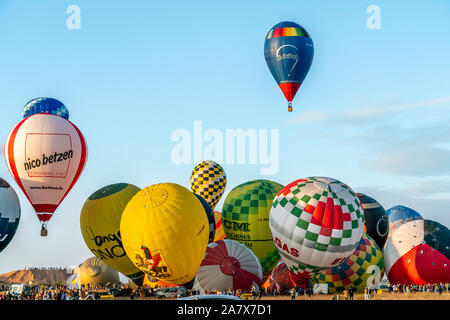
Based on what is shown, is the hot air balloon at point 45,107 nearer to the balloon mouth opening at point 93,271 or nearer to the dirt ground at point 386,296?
the balloon mouth opening at point 93,271

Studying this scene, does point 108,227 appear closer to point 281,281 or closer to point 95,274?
point 95,274

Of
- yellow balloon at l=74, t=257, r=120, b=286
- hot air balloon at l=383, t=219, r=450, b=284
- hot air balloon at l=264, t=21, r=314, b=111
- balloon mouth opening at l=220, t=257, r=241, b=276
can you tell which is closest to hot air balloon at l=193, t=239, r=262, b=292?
balloon mouth opening at l=220, t=257, r=241, b=276

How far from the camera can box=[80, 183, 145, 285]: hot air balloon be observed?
31797 millimetres

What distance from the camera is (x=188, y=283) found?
29.0 meters

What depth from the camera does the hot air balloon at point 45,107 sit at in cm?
4366

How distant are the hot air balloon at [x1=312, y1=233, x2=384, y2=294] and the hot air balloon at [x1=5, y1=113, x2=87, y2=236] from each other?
37.4 feet

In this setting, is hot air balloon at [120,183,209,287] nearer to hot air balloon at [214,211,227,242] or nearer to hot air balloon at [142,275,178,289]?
hot air balloon at [142,275,178,289]

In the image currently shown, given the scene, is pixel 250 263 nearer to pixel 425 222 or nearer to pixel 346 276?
pixel 346 276

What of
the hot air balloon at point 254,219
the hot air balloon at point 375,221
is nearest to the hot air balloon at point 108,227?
the hot air balloon at point 254,219

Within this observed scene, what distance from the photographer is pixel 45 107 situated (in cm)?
4369

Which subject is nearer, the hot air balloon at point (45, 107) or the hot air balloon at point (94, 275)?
the hot air balloon at point (94, 275)

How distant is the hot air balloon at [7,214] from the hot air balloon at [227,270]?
35.2 feet

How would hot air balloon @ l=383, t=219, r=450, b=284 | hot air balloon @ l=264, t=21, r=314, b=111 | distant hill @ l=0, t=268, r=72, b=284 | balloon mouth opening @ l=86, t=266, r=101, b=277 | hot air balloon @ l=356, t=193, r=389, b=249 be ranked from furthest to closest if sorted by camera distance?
distant hill @ l=0, t=268, r=72, b=284
hot air balloon @ l=356, t=193, r=389, b=249
balloon mouth opening @ l=86, t=266, r=101, b=277
hot air balloon @ l=264, t=21, r=314, b=111
hot air balloon @ l=383, t=219, r=450, b=284
